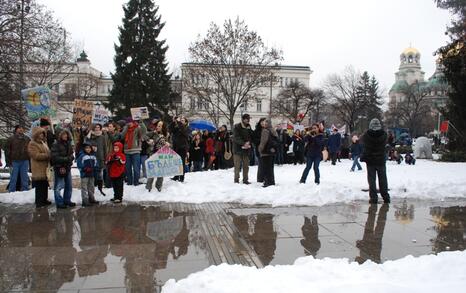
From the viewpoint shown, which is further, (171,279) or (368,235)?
(368,235)

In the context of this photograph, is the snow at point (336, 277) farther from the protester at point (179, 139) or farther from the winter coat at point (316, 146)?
the protester at point (179, 139)

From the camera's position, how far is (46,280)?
4.96 meters

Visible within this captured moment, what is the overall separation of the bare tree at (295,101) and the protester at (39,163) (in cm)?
6428

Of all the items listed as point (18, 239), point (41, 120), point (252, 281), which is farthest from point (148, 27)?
point (252, 281)

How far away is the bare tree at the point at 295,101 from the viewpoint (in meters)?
73.3

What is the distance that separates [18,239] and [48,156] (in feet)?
9.75

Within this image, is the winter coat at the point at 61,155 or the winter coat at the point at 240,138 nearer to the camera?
the winter coat at the point at 61,155

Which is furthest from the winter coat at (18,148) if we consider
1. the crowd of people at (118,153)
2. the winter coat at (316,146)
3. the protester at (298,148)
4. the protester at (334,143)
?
the protester at (334,143)

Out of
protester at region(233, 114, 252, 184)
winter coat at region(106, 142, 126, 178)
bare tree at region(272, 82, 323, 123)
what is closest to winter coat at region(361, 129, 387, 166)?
protester at region(233, 114, 252, 184)

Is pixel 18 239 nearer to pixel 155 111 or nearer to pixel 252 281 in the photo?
pixel 252 281

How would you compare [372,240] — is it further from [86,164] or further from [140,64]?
[140,64]

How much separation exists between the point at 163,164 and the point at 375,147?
17.1 feet

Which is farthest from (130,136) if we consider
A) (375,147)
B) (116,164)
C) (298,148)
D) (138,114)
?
(298,148)

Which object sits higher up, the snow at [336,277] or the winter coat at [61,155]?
the winter coat at [61,155]
